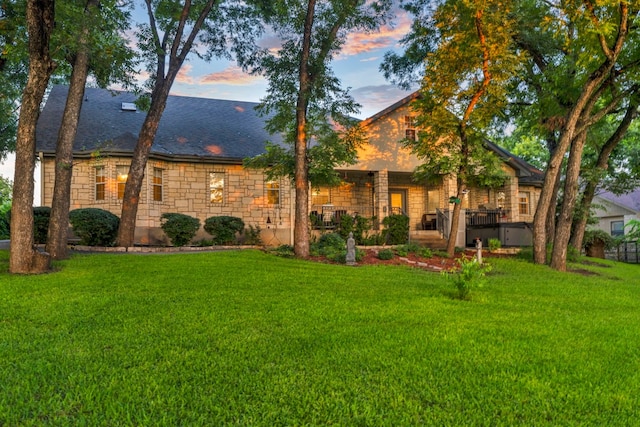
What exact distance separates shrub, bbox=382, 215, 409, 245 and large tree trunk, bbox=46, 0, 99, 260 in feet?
33.9

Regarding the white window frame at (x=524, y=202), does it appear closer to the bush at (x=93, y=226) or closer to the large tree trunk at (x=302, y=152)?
the large tree trunk at (x=302, y=152)

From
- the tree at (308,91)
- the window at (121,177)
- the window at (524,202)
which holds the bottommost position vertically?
the window at (524,202)

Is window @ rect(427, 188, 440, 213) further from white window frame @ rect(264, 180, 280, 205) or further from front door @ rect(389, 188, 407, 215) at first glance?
white window frame @ rect(264, 180, 280, 205)

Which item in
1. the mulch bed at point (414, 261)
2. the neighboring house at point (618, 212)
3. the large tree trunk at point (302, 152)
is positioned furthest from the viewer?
the neighboring house at point (618, 212)

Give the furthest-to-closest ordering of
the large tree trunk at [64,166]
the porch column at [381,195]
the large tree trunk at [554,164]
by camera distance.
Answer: the porch column at [381,195] → the large tree trunk at [554,164] → the large tree trunk at [64,166]

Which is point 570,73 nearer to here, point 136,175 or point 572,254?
point 572,254

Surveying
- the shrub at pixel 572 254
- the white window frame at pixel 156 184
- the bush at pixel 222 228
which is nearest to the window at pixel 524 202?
the shrub at pixel 572 254

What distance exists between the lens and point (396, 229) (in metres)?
15.5

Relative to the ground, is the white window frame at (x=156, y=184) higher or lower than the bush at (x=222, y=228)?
higher

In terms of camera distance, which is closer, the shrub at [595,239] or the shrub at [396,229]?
the shrub at [396,229]

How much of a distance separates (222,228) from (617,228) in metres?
26.4

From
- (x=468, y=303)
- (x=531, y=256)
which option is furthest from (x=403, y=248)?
(x=468, y=303)

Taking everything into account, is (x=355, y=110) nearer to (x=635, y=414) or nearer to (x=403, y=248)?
(x=403, y=248)

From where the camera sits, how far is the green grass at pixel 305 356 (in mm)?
2650
